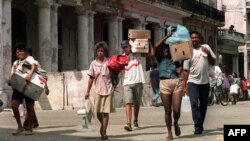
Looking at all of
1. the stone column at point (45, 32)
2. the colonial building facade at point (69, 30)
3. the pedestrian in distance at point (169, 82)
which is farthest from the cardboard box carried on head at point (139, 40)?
the stone column at point (45, 32)

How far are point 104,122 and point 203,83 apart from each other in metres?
2.07

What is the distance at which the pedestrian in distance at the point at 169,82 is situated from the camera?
10.4 metres

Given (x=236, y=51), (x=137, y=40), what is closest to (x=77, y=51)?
(x=137, y=40)

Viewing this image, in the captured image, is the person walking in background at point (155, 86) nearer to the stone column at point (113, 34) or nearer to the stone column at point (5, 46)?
the stone column at point (5, 46)

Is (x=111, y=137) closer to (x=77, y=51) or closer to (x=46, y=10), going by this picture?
(x=46, y=10)

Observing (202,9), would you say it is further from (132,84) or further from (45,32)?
(132,84)

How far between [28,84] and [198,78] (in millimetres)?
3218

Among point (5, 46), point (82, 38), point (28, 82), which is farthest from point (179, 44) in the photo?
point (82, 38)

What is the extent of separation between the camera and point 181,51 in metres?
10.3

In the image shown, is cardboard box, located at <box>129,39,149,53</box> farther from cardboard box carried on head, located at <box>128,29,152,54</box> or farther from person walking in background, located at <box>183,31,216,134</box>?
person walking in background, located at <box>183,31,216,134</box>

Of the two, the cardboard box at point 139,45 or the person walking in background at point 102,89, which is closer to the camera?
the person walking in background at point 102,89

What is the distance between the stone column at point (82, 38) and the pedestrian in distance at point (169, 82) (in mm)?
18892

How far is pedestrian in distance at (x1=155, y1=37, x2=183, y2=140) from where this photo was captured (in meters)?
10.4

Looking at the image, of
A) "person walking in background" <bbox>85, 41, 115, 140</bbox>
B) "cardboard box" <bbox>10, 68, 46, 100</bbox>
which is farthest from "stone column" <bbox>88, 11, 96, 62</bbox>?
"person walking in background" <bbox>85, 41, 115, 140</bbox>
